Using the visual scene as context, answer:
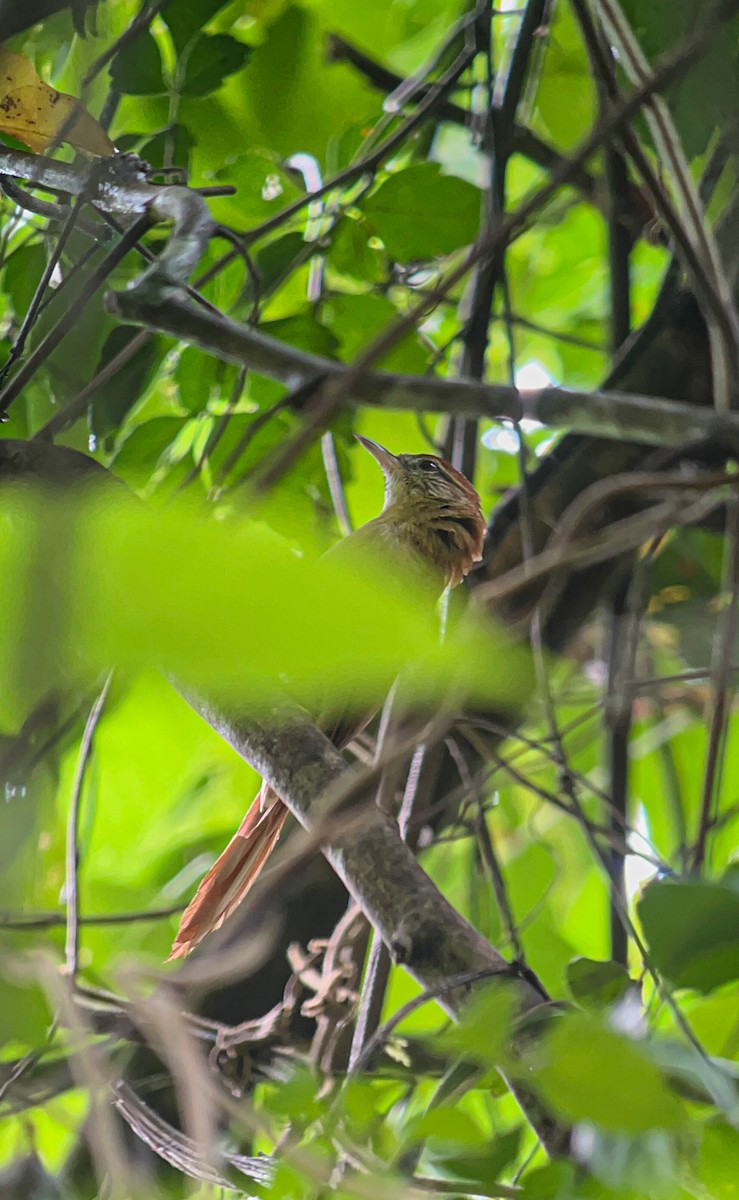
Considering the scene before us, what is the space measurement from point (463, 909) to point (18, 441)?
1.45m

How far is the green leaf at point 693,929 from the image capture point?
2.62 feet

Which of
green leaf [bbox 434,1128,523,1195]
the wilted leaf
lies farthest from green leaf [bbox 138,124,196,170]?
the wilted leaf

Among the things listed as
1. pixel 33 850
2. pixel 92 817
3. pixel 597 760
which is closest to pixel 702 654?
pixel 597 760

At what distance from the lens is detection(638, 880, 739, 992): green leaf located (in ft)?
2.62

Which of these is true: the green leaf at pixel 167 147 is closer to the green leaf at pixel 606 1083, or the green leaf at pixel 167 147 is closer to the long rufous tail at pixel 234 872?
the long rufous tail at pixel 234 872

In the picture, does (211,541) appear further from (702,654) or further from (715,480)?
(702,654)

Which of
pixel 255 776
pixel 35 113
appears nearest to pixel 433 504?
pixel 255 776

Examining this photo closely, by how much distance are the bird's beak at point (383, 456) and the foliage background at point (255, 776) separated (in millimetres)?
56

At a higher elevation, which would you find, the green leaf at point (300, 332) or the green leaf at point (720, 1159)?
the green leaf at point (300, 332)

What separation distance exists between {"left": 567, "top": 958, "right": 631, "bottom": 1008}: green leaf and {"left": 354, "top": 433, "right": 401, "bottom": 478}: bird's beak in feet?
3.77

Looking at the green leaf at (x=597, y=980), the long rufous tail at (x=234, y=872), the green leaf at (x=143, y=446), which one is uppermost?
the green leaf at (x=143, y=446)

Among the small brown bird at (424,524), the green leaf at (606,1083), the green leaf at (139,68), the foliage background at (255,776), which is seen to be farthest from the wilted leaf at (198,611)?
the small brown bird at (424,524)

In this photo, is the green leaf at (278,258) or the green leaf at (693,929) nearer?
the green leaf at (693,929)

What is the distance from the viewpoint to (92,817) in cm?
184
